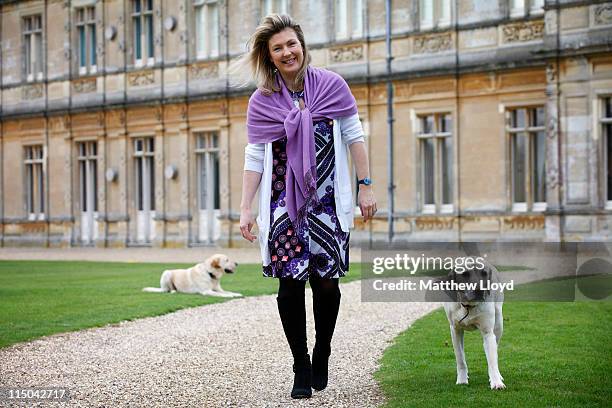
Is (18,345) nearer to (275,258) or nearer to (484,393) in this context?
(275,258)

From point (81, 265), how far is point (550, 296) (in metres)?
11.3

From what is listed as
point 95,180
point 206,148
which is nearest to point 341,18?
point 206,148

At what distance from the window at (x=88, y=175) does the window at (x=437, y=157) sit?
11.0 meters

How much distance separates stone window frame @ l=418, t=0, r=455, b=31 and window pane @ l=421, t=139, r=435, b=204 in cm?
265

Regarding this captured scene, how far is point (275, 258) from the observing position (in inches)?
238

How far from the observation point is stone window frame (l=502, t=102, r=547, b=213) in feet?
74.9

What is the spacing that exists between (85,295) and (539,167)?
40.8 ft

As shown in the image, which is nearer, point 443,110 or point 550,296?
point 550,296

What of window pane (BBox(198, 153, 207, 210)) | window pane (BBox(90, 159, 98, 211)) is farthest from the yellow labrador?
window pane (BBox(90, 159, 98, 211))

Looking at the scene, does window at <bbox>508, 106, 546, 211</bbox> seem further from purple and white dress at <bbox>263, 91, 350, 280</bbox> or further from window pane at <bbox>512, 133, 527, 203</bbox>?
purple and white dress at <bbox>263, 91, 350, 280</bbox>

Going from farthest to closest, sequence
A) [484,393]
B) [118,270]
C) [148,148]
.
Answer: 1. [148,148]
2. [118,270]
3. [484,393]

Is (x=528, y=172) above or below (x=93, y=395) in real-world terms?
above

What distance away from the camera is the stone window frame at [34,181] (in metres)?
32.6

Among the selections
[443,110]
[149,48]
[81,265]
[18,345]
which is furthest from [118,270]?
[149,48]
